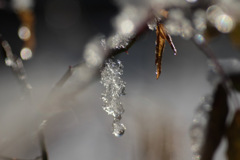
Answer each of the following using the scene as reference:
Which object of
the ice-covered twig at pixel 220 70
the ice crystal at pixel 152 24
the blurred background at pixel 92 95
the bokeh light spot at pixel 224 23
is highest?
the ice crystal at pixel 152 24

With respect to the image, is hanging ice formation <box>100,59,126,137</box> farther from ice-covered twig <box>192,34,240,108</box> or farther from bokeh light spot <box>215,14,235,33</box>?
bokeh light spot <box>215,14,235,33</box>

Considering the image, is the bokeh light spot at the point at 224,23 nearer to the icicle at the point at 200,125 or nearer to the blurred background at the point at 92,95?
the blurred background at the point at 92,95

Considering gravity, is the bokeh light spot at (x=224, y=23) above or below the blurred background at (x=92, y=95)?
above

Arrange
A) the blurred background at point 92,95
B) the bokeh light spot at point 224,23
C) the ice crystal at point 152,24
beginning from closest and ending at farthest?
the ice crystal at point 152,24
the bokeh light spot at point 224,23
the blurred background at point 92,95

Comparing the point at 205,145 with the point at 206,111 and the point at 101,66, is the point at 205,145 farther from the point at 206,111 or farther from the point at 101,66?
the point at 101,66

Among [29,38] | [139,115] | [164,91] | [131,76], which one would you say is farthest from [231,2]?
[131,76]

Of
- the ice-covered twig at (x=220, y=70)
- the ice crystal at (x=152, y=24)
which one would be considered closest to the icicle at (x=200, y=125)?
the ice-covered twig at (x=220, y=70)

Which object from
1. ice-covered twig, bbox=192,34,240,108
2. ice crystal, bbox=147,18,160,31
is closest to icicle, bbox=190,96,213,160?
ice-covered twig, bbox=192,34,240,108

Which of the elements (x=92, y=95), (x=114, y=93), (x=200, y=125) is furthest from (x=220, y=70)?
(x=92, y=95)
